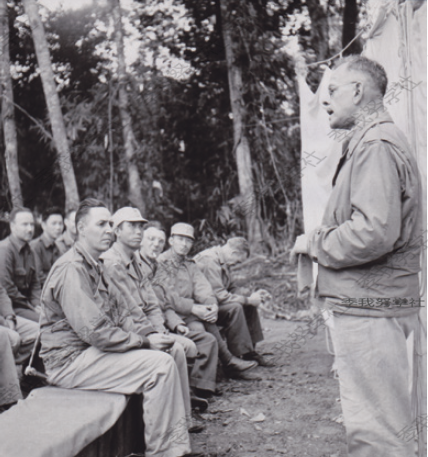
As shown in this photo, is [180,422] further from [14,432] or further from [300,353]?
[300,353]

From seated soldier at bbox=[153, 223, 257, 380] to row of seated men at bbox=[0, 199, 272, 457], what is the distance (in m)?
0.01

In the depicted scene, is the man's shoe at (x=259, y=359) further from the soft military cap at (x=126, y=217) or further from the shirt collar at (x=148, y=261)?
the soft military cap at (x=126, y=217)

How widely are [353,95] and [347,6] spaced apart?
6.43 m

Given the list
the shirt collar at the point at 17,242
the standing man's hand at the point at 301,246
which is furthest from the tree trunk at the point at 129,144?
the standing man's hand at the point at 301,246

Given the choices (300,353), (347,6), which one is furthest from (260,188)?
(300,353)

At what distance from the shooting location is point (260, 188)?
10.7 metres

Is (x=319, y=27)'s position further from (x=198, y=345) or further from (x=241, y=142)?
(x=198, y=345)

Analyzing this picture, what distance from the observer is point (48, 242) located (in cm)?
598

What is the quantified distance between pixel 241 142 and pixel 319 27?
2540 mm

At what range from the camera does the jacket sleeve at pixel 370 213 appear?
6.76 feet

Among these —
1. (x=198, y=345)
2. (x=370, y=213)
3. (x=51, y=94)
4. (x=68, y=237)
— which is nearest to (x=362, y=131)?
(x=370, y=213)

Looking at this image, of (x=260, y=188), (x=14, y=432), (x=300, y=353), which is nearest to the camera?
(x=14, y=432)

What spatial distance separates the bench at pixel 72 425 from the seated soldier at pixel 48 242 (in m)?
2.81

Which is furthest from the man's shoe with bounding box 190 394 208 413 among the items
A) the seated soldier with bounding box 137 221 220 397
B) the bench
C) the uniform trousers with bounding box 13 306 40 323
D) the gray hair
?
the gray hair
